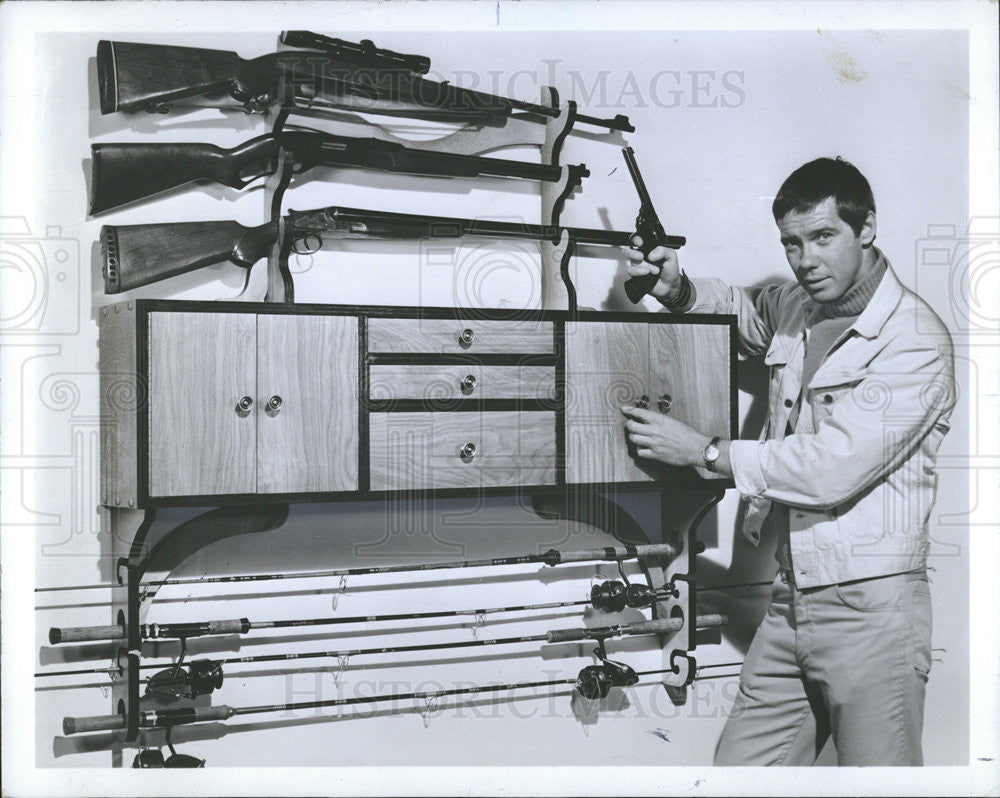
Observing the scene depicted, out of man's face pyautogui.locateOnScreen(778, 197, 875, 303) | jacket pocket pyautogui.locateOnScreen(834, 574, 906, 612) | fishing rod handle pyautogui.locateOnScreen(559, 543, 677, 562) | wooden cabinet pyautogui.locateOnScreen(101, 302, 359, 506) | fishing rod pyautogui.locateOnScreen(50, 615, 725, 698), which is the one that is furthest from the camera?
fishing rod handle pyautogui.locateOnScreen(559, 543, 677, 562)

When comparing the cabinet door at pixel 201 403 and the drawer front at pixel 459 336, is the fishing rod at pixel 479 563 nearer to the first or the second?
the cabinet door at pixel 201 403

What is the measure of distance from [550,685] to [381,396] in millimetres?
1003

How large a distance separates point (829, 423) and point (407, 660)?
127 centimetres

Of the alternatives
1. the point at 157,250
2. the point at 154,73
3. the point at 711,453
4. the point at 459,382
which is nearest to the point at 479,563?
the point at 459,382

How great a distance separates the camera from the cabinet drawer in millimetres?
2270

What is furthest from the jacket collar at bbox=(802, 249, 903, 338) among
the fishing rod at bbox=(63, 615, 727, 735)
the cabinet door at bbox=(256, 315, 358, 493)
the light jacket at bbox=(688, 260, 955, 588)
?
the cabinet door at bbox=(256, 315, 358, 493)

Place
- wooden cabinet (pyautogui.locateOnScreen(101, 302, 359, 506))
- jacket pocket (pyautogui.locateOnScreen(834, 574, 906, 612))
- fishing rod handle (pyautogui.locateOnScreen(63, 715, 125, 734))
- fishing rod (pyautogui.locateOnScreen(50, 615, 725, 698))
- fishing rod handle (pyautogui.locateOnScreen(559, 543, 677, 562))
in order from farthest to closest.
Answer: fishing rod handle (pyautogui.locateOnScreen(559, 543, 677, 562)) → jacket pocket (pyautogui.locateOnScreen(834, 574, 906, 612)) → fishing rod (pyautogui.locateOnScreen(50, 615, 725, 698)) → fishing rod handle (pyautogui.locateOnScreen(63, 715, 125, 734)) → wooden cabinet (pyautogui.locateOnScreen(101, 302, 359, 506))

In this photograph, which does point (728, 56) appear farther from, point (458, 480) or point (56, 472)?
point (56, 472)

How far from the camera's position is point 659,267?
2568 millimetres

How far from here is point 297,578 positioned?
2.49m

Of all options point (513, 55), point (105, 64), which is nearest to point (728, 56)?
point (513, 55)

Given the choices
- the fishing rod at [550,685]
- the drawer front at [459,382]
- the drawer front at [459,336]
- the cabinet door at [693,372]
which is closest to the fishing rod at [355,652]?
the fishing rod at [550,685]

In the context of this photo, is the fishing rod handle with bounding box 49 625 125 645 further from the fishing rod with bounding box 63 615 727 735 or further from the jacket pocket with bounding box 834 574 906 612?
the jacket pocket with bounding box 834 574 906 612

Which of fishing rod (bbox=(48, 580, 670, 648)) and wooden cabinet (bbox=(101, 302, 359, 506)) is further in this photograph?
fishing rod (bbox=(48, 580, 670, 648))
